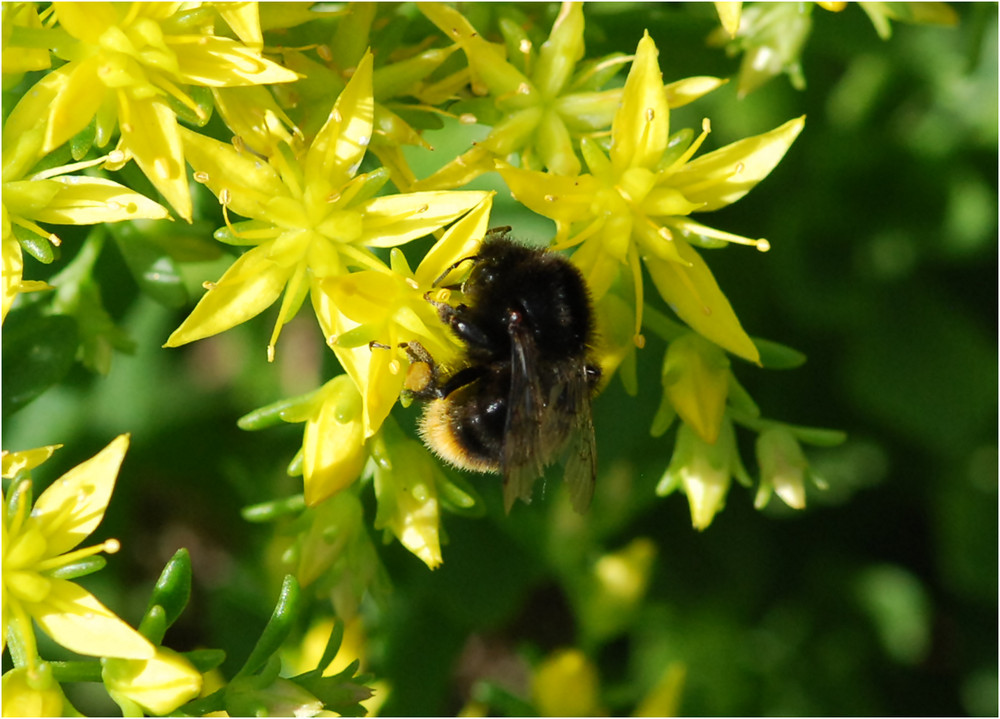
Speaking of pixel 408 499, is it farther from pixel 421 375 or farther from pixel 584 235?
pixel 584 235

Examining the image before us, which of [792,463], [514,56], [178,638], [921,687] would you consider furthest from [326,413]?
[921,687]

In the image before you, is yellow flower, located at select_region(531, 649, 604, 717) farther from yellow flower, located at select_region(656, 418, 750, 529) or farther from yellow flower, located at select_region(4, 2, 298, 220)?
yellow flower, located at select_region(4, 2, 298, 220)

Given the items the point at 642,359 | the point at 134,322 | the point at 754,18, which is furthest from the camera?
the point at 134,322

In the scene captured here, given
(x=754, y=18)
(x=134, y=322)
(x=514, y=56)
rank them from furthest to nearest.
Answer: (x=134, y=322), (x=754, y=18), (x=514, y=56)

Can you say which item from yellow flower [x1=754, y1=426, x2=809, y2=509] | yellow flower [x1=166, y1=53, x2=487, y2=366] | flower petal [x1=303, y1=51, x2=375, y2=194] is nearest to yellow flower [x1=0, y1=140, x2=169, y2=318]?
yellow flower [x1=166, y1=53, x2=487, y2=366]

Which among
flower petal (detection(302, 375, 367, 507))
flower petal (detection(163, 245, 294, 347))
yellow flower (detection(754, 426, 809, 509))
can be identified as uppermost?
flower petal (detection(163, 245, 294, 347))

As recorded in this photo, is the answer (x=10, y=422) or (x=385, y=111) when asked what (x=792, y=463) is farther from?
(x=10, y=422)
